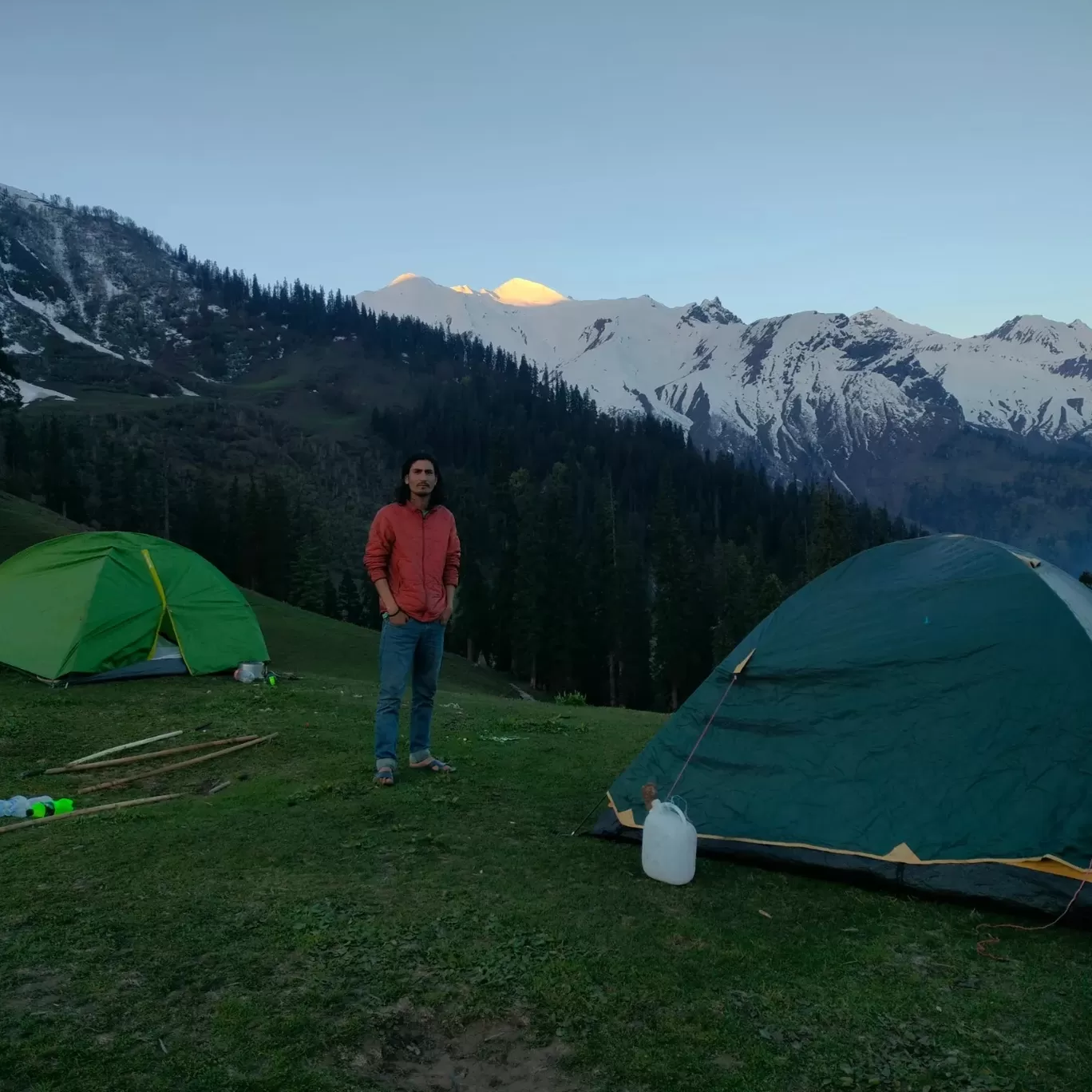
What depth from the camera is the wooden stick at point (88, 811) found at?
667 centimetres

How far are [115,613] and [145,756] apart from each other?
545 centimetres

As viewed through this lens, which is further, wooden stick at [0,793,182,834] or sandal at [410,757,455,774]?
sandal at [410,757,455,774]

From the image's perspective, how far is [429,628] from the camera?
8.12 m

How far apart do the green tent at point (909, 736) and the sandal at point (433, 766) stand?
7.13 feet

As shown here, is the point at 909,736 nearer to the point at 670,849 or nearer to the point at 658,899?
the point at 670,849

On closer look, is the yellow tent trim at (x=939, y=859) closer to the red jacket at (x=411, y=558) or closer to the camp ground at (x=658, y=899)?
the camp ground at (x=658, y=899)

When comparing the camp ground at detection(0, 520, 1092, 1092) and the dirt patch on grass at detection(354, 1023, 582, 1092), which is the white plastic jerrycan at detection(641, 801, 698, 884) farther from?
the dirt patch on grass at detection(354, 1023, 582, 1092)

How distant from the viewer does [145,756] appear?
29.7 ft

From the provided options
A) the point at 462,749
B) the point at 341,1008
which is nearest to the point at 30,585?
the point at 462,749

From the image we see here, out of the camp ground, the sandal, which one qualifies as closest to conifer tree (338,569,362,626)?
the camp ground

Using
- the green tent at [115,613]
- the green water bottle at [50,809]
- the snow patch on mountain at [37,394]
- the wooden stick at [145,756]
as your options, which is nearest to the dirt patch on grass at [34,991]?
the green water bottle at [50,809]

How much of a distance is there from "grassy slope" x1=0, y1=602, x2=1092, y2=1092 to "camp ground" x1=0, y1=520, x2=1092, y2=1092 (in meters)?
0.02

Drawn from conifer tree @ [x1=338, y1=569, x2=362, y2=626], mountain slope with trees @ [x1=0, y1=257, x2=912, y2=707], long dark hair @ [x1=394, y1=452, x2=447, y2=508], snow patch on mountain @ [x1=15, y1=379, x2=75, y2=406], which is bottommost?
conifer tree @ [x1=338, y1=569, x2=362, y2=626]

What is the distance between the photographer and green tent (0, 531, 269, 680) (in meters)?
13.3
